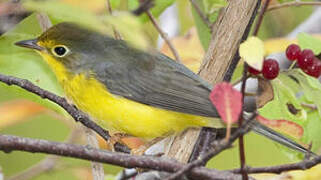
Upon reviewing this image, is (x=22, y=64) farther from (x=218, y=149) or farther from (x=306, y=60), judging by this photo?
(x=218, y=149)

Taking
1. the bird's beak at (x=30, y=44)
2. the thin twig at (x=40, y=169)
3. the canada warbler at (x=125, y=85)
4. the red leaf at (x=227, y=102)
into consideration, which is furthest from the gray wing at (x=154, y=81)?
the red leaf at (x=227, y=102)

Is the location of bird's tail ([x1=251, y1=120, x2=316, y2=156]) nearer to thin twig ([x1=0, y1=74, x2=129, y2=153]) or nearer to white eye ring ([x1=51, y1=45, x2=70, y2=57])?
thin twig ([x1=0, y1=74, x2=129, y2=153])

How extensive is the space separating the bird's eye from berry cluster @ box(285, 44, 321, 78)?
107 cm

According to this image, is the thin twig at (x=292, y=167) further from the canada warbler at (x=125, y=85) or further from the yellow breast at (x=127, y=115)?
the yellow breast at (x=127, y=115)

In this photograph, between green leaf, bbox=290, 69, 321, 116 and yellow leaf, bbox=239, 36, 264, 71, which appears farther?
green leaf, bbox=290, 69, 321, 116

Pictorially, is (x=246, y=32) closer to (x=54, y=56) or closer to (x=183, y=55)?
(x=54, y=56)

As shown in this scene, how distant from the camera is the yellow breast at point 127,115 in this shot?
3.06m

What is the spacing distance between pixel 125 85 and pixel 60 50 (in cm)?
37

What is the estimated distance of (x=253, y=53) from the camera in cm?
198

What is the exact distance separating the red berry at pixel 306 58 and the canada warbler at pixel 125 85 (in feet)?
1.04

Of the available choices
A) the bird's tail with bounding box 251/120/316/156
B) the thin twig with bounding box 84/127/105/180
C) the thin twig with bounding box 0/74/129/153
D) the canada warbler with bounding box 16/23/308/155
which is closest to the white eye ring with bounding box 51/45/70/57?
the canada warbler with bounding box 16/23/308/155

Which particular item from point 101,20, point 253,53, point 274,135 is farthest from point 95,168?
point 101,20

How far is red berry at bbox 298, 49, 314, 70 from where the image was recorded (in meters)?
2.92

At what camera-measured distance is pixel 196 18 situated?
12.5 ft
